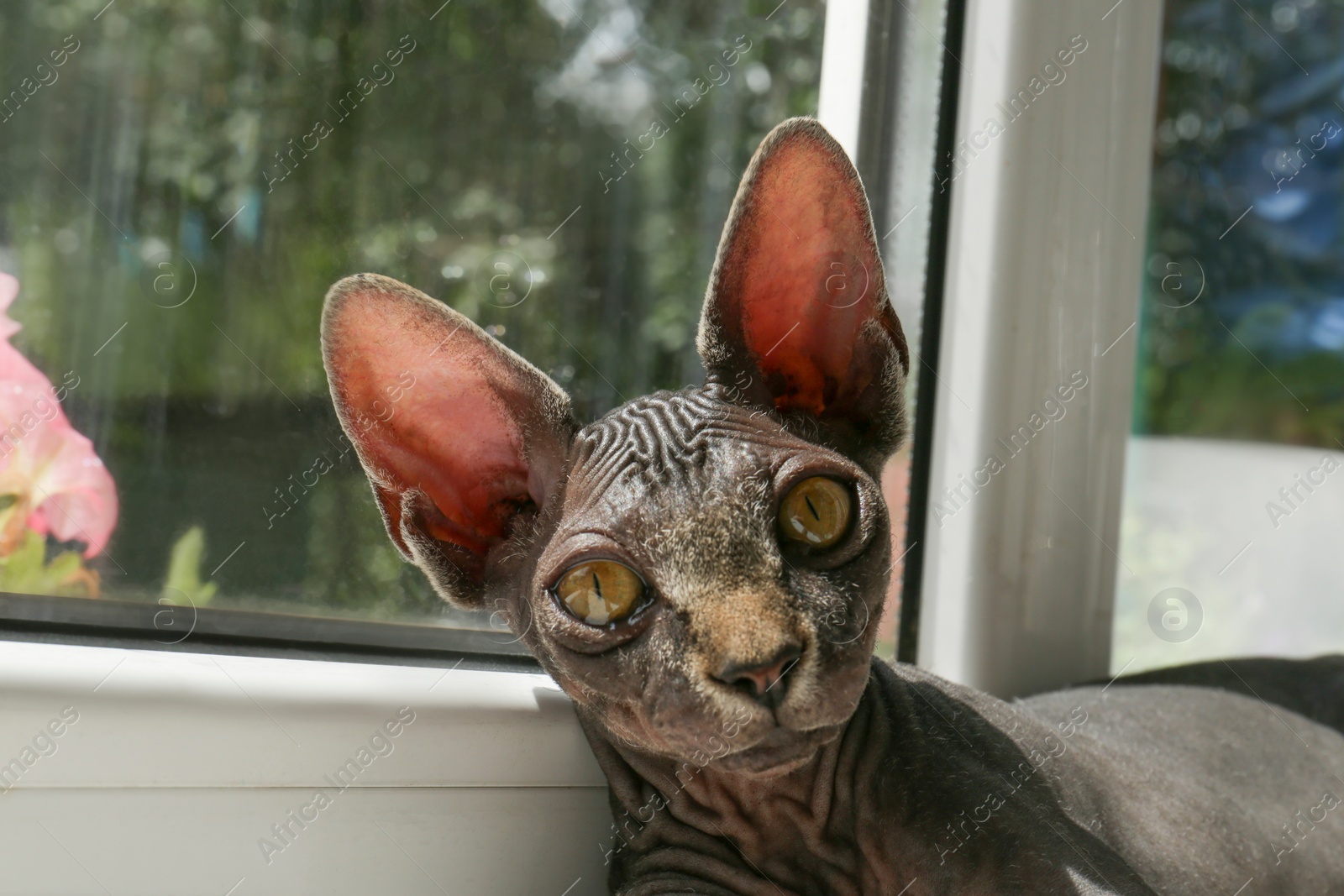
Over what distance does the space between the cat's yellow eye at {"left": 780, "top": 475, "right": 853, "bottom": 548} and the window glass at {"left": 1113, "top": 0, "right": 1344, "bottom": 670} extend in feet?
5.69

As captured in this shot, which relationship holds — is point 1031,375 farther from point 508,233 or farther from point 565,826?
point 565,826

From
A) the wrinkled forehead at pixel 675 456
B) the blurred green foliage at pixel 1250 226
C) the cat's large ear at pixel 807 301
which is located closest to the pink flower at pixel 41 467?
the wrinkled forehead at pixel 675 456

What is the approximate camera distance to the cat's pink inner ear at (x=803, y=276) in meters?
1.06

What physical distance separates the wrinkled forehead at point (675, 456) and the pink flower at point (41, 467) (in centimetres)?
59

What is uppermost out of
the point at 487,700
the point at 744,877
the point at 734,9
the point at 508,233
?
the point at 734,9

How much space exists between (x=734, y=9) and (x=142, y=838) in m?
1.49

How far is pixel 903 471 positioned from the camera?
6.41 ft

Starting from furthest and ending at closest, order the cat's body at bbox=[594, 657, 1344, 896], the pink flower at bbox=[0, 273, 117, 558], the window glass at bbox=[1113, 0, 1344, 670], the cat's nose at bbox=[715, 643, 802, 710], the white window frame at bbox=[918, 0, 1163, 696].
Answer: the window glass at bbox=[1113, 0, 1344, 670] → the white window frame at bbox=[918, 0, 1163, 696] → the pink flower at bbox=[0, 273, 117, 558] → the cat's body at bbox=[594, 657, 1344, 896] → the cat's nose at bbox=[715, 643, 802, 710]

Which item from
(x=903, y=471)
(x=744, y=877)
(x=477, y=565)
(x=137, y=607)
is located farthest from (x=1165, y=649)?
(x=137, y=607)

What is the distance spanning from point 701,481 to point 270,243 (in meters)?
0.71

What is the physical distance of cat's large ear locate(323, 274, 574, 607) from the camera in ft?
3.43

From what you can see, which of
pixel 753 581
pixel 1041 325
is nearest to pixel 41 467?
pixel 753 581

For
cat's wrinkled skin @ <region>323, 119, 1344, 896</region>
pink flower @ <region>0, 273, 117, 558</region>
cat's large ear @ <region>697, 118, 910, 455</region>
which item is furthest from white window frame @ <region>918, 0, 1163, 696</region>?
pink flower @ <region>0, 273, 117, 558</region>

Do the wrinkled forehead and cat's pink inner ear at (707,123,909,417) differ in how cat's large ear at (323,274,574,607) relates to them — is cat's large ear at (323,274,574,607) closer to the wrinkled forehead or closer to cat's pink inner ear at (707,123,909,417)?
the wrinkled forehead
